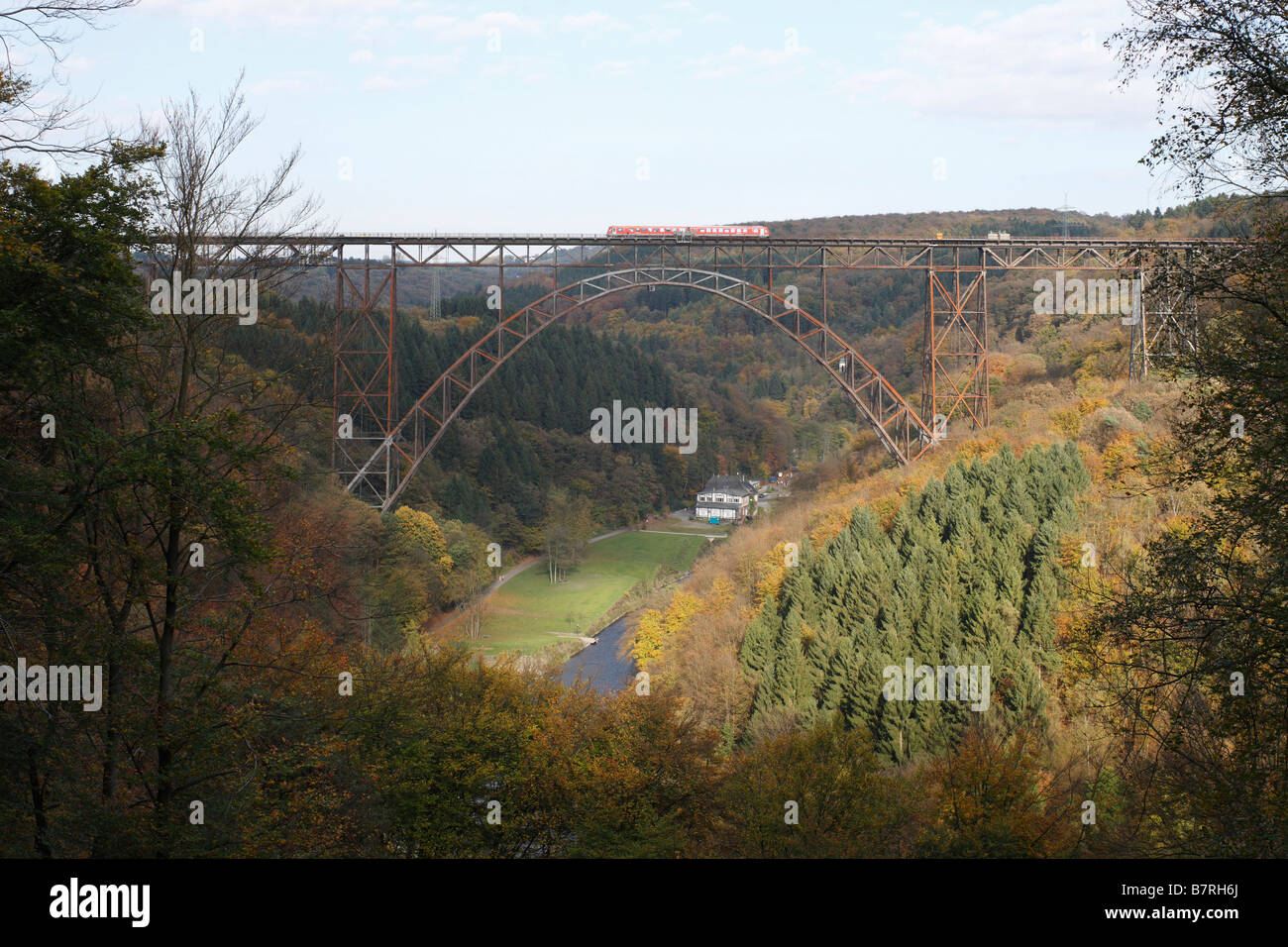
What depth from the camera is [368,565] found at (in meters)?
29.3

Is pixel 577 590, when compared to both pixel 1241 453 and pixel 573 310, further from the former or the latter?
pixel 1241 453

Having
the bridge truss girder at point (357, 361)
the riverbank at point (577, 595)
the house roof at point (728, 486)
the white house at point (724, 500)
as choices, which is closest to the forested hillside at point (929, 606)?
the riverbank at point (577, 595)

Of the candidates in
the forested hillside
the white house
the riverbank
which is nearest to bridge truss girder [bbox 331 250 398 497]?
the riverbank

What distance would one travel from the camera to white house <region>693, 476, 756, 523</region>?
64.8m

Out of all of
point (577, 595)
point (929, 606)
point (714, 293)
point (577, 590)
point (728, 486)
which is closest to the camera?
point (929, 606)

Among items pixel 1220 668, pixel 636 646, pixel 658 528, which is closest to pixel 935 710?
pixel 636 646

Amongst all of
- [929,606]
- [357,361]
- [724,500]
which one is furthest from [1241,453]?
[724,500]

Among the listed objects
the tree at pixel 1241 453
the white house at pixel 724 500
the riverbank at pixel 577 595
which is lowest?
the riverbank at pixel 577 595

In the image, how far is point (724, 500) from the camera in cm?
6569

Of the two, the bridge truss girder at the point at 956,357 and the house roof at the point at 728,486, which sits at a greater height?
the bridge truss girder at the point at 956,357

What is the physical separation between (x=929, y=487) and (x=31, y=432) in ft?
84.3

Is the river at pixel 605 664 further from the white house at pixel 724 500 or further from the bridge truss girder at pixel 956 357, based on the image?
the white house at pixel 724 500

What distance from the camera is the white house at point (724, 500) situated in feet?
212
